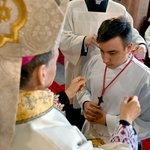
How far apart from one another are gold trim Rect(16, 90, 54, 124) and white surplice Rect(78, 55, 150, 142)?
70cm

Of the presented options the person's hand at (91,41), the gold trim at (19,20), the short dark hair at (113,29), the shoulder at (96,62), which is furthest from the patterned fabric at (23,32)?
the person's hand at (91,41)

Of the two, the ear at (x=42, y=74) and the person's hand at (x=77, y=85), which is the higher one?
the ear at (x=42, y=74)

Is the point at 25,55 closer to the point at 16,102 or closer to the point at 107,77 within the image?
the point at 16,102

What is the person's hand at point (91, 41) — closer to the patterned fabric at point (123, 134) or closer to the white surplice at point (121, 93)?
the white surplice at point (121, 93)

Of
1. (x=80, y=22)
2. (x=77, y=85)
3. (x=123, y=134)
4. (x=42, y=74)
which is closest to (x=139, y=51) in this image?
(x=80, y=22)

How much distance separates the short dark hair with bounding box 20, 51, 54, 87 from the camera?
747 millimetres

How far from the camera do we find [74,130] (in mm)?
815

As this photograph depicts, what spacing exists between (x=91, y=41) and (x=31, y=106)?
106 centimetres

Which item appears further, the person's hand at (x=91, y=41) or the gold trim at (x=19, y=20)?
the person's hand at (x=91, y=41)

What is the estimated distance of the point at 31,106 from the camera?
798mm

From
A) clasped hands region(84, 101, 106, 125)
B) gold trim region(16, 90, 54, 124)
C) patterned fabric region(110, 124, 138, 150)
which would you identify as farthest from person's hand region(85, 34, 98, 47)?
gold trim region(16, 90, 54, 124)

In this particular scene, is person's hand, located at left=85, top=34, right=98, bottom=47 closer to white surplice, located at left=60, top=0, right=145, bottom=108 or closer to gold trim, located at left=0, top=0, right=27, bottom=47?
white surplice, located at left=60, top=0, right=145, bottom=108

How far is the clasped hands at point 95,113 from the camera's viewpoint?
1487 mm

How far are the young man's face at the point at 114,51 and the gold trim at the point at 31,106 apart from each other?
71cm
